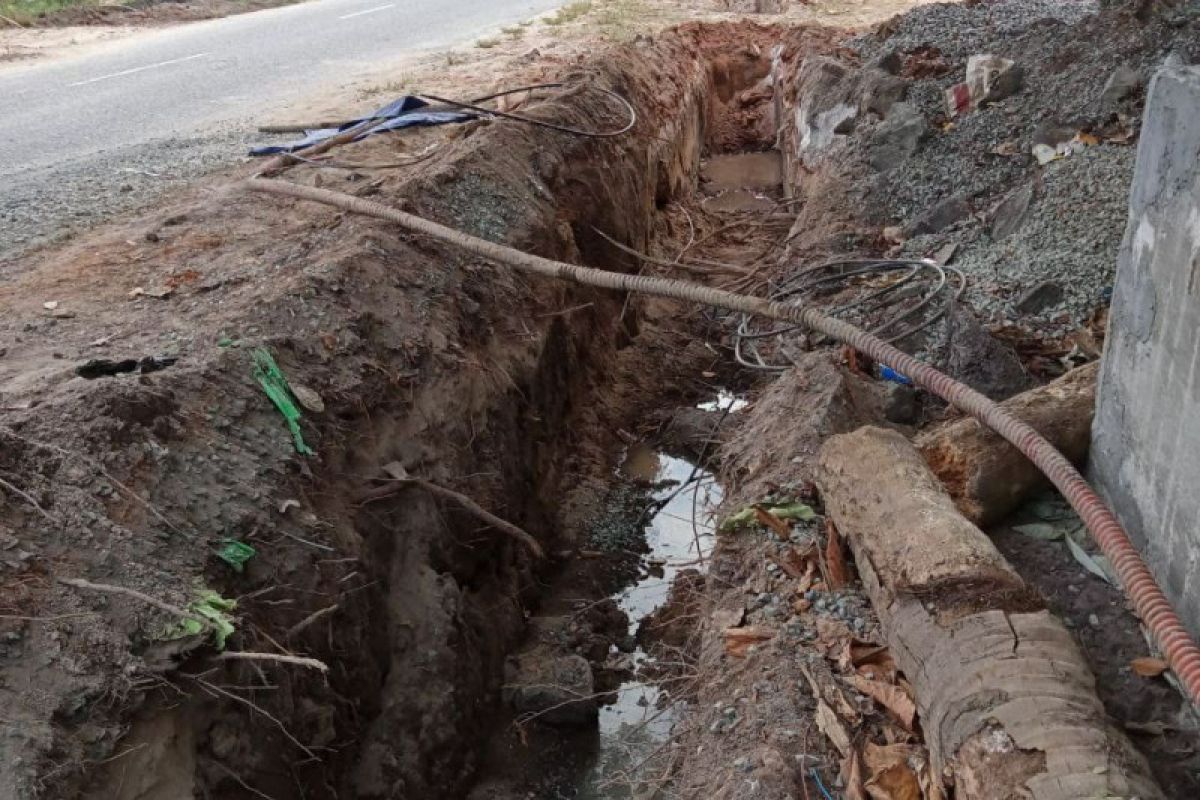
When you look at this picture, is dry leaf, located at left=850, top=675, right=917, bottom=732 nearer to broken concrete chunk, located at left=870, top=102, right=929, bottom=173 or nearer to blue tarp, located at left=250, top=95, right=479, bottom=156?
broken concrete chunk, located at left=870, top=102, right=929, bottom=173

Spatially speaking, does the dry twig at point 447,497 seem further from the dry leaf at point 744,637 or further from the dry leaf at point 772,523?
the dry leaf at point 744,637

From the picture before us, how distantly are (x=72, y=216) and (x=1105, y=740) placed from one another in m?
7.34

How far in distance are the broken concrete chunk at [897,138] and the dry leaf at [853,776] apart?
6.63m

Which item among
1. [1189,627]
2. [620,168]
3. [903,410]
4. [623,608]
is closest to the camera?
[1189,627]

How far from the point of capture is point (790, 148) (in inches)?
521

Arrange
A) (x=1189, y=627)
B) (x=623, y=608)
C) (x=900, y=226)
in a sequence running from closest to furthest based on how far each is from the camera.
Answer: (x=1189, y=627), (x=623, y=608), (x=900, y=226)

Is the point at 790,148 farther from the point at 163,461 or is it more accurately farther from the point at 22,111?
the point at 163,461

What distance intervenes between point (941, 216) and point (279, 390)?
5231 mm

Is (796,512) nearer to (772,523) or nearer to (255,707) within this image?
(772,523)

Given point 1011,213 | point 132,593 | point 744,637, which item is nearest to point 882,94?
point 1011,213

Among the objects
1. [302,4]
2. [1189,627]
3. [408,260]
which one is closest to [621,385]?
[408,260]

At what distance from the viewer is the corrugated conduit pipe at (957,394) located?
3.10 m

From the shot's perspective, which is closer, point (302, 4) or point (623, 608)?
point (623, 608)

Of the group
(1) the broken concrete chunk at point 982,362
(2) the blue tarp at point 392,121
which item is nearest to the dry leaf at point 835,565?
(1) the broken concrete chunk at point 982,362
